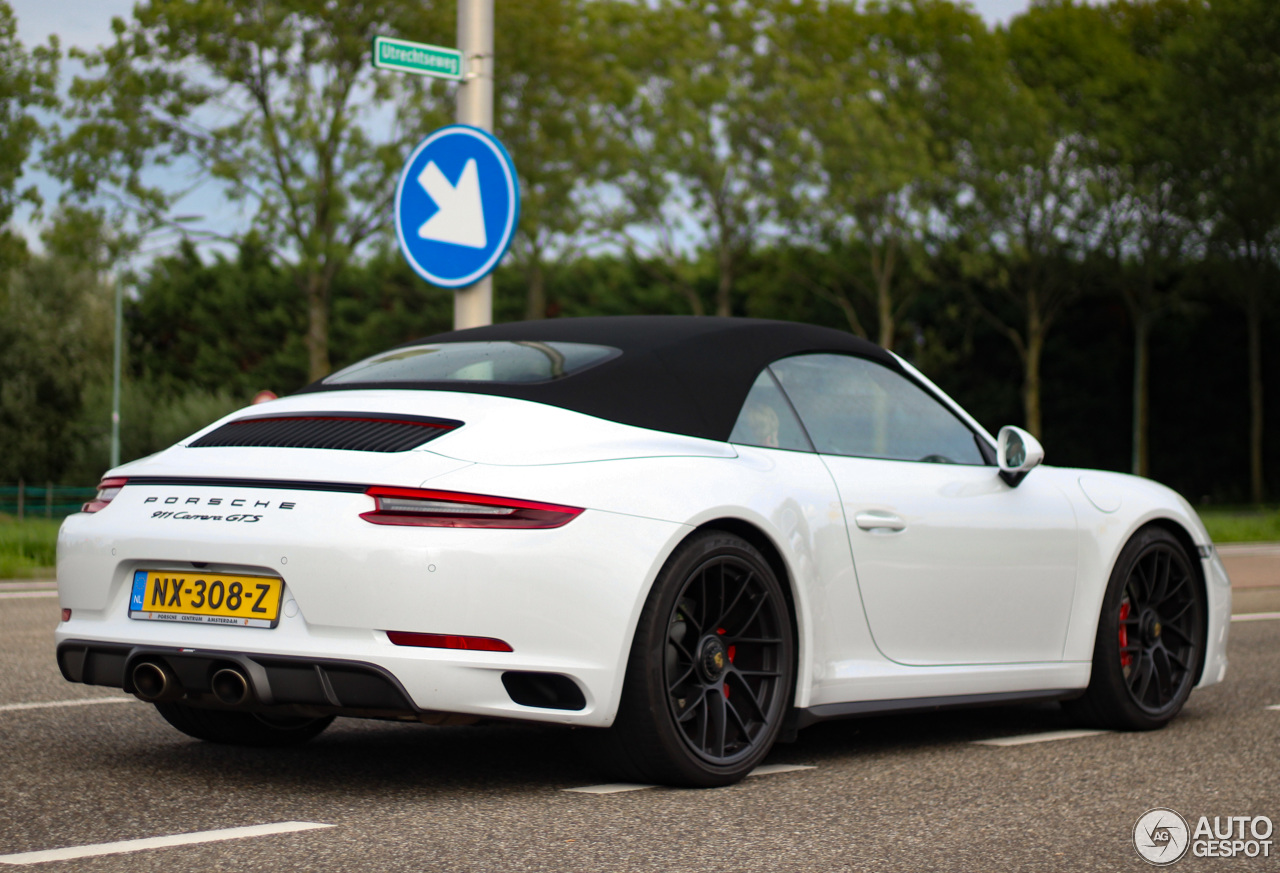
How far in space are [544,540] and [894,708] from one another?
61.1 inches

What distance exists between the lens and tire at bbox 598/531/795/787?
4.46 m

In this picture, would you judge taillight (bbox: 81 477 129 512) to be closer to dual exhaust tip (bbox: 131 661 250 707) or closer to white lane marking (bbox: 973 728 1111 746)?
dual exhaust tip (bbox: 131 661 250 707)

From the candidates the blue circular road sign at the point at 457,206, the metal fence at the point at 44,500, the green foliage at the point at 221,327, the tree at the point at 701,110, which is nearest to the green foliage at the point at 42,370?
the metal fence at the point at 44,500

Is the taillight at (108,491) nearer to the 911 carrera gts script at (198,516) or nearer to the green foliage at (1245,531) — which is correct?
the 911 carrera gts script at (198,516)

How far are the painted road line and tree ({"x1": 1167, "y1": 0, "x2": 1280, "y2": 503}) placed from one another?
36531 millimetres

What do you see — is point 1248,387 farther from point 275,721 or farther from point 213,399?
point 275,721

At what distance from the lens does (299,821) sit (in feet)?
13.6

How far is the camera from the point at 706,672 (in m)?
4.65

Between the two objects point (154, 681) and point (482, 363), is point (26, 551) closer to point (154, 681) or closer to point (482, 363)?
point (482, 363)

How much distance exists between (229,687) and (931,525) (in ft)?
7.60

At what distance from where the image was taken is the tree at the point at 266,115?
2784cm

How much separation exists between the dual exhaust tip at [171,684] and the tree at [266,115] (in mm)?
24322

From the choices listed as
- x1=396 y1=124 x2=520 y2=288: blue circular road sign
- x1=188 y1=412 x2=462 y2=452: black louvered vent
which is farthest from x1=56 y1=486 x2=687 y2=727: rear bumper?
x1=396 y1=124 x2=520 y2=288: blue circular road sign

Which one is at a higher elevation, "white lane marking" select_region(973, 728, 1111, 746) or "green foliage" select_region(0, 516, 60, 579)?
"white lane marking" select_region(973, 728, 1111, 746)
